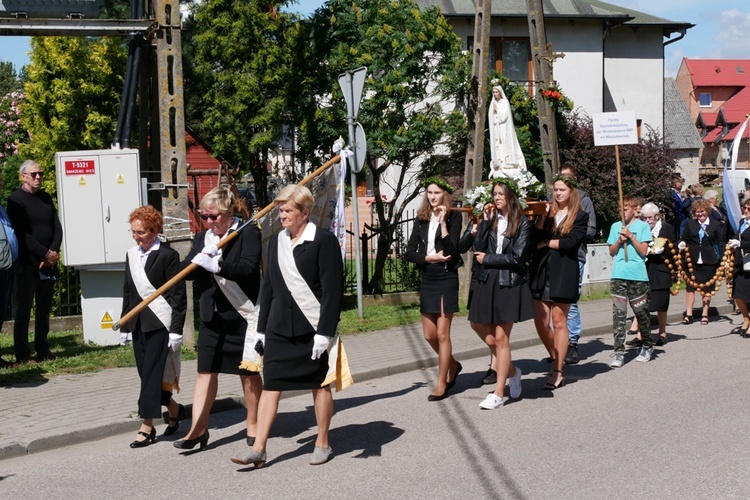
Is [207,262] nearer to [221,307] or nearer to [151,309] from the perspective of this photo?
[221,307]

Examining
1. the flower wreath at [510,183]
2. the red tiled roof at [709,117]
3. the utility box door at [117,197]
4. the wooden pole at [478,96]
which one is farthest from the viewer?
the red tiled roof at [709,117]

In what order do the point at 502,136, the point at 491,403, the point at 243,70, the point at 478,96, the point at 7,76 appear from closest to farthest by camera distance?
the point at 491,403, the point at 478,96, the point at 243,70, the point at 502,136, the point at 7,76

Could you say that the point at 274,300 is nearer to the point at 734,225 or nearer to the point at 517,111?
the point at 734,225

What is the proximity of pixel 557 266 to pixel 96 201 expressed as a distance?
555 cm

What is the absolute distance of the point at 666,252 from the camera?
1266cm

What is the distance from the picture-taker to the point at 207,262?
6.66 m

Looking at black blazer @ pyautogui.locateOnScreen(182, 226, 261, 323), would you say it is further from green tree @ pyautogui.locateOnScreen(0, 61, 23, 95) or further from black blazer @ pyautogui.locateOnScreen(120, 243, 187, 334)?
green tree @ pyautogui.locateOnScreen(0, 61, 23, 95)

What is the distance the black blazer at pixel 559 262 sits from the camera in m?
9.41

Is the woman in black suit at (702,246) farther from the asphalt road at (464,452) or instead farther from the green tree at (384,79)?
the asphalt road at (464,452)

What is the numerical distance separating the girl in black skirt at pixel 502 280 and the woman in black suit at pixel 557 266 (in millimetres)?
862

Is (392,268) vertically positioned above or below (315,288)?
below

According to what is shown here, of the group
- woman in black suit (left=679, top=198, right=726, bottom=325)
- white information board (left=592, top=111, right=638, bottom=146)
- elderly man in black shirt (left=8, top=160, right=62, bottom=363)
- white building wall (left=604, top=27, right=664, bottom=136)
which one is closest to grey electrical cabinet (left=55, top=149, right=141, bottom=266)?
elderly man in black shirt (left=8, top=160, right=62, bottom=363)

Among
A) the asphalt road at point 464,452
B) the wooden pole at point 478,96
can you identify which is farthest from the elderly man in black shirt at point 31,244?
the wooden pole at point 478,96

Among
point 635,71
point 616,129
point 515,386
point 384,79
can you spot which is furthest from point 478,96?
point 635,71
